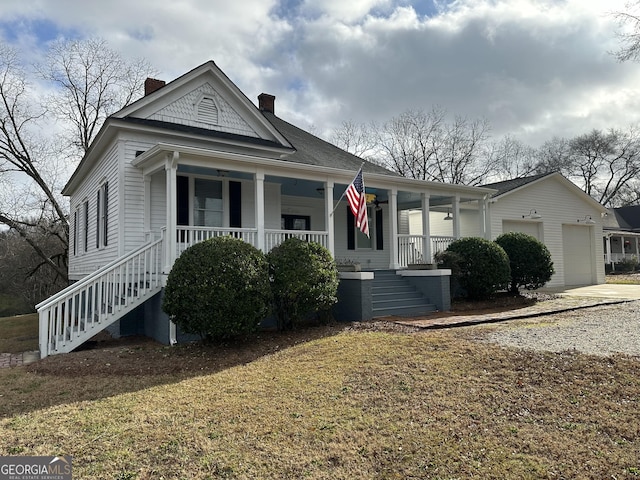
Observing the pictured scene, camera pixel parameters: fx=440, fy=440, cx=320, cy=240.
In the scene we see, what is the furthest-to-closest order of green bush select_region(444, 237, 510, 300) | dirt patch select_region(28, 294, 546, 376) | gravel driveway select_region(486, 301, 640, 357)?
1. green bush select_region(444, 237, 510, 300)
2. dirt patch select_region(28, 294, 546, 376)
3. gravel driveway select_region(486, 301, 640, 357)

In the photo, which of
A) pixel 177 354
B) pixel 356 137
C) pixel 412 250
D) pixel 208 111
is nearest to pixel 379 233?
pixel 412 250

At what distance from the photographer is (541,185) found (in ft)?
62.1

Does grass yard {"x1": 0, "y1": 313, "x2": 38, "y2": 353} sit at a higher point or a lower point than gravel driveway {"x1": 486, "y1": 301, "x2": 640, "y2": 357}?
lower

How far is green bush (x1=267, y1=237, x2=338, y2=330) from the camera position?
829cm

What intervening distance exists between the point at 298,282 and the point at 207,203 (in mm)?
4130

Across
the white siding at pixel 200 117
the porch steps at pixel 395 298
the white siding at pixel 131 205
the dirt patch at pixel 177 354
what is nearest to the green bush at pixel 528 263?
the porch steps at pixel 395 298

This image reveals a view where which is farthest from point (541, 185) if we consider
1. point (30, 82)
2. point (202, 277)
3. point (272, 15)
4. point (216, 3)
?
point (30, 82)

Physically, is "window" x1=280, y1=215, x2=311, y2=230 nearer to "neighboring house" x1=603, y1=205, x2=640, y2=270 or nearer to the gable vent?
the gable vent

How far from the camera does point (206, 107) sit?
12125 mm

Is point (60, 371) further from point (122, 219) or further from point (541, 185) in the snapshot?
point (541, 185)

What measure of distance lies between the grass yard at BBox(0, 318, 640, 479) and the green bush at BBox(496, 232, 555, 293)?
23.2 feet
